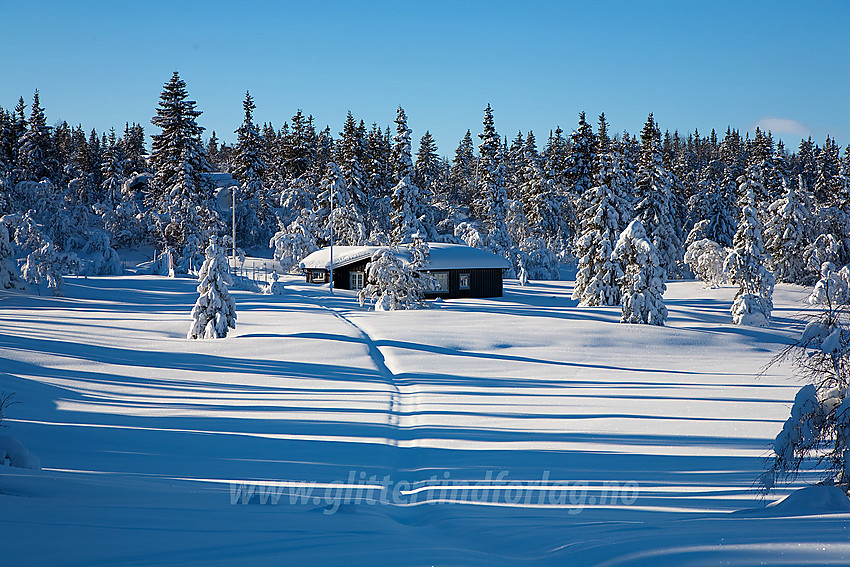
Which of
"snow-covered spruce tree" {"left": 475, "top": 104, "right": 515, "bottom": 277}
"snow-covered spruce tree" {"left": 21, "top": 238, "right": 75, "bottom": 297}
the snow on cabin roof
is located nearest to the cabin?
the snow on cabin roof

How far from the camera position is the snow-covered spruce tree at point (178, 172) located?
161ft

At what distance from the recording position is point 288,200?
203 feet

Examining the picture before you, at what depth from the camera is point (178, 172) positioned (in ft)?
165

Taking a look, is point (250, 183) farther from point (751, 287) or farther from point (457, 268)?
point (751, 287)

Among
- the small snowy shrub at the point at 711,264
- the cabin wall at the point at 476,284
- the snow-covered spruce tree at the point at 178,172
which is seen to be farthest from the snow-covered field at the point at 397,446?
the snow-covered spruce tree at the point at 178,172

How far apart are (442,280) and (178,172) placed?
77.9 ft

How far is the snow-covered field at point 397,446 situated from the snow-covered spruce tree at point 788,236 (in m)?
24.4

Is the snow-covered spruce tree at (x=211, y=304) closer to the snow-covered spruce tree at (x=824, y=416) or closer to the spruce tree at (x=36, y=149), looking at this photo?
the snow-covered spruce tree at (x=824, y=416)

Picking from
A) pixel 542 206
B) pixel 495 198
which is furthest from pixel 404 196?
pixel 542 206

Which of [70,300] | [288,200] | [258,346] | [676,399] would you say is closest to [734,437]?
[676,399]

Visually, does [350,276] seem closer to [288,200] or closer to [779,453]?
[288,200]

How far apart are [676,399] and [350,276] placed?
31934 millimetres

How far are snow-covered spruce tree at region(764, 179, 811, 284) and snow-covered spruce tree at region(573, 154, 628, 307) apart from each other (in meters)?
15.3

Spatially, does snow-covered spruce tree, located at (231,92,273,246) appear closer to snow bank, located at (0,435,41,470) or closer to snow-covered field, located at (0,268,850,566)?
snow-covered field, located at (0,268,850,566)
